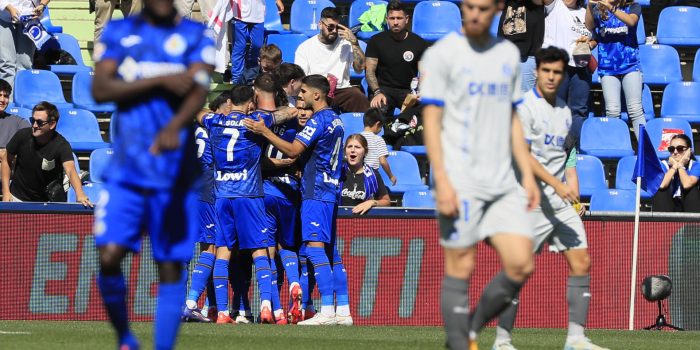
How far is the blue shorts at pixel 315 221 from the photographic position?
12016 mm

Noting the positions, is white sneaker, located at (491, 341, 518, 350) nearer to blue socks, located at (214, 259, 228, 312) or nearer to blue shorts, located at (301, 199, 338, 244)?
blue shorts, located at (301, 199, 338, 244)

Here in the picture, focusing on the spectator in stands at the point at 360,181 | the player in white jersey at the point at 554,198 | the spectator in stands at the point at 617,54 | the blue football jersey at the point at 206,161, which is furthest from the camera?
the spectator in stands at the point at 617,54

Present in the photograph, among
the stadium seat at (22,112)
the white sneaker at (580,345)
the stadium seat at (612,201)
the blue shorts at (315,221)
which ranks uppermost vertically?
the stadium seat at (22,112)

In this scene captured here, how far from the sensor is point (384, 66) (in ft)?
52.4

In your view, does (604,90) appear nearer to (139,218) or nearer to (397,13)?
(397,13)

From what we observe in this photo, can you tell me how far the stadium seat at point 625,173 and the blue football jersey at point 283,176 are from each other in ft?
16.2

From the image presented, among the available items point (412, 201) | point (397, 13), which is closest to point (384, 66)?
point (397, 13)

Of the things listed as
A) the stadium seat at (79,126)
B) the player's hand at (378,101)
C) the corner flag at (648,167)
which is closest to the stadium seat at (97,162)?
the stadium seat at (79,126)

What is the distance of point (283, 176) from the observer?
40.9 feet

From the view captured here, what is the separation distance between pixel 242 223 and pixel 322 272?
901 mm

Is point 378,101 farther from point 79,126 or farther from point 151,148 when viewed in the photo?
point 151,148

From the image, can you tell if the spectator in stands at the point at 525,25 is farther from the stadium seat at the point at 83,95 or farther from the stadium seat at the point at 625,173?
the stadium seat at the point at 83,95

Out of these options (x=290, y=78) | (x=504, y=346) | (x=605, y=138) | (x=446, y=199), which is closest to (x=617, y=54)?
(x=605, y=138)

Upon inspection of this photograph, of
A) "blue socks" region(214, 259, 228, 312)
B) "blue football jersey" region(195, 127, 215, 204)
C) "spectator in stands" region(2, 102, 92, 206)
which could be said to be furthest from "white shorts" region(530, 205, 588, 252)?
"spectator in stands" region(2, 102, 92, 206)
